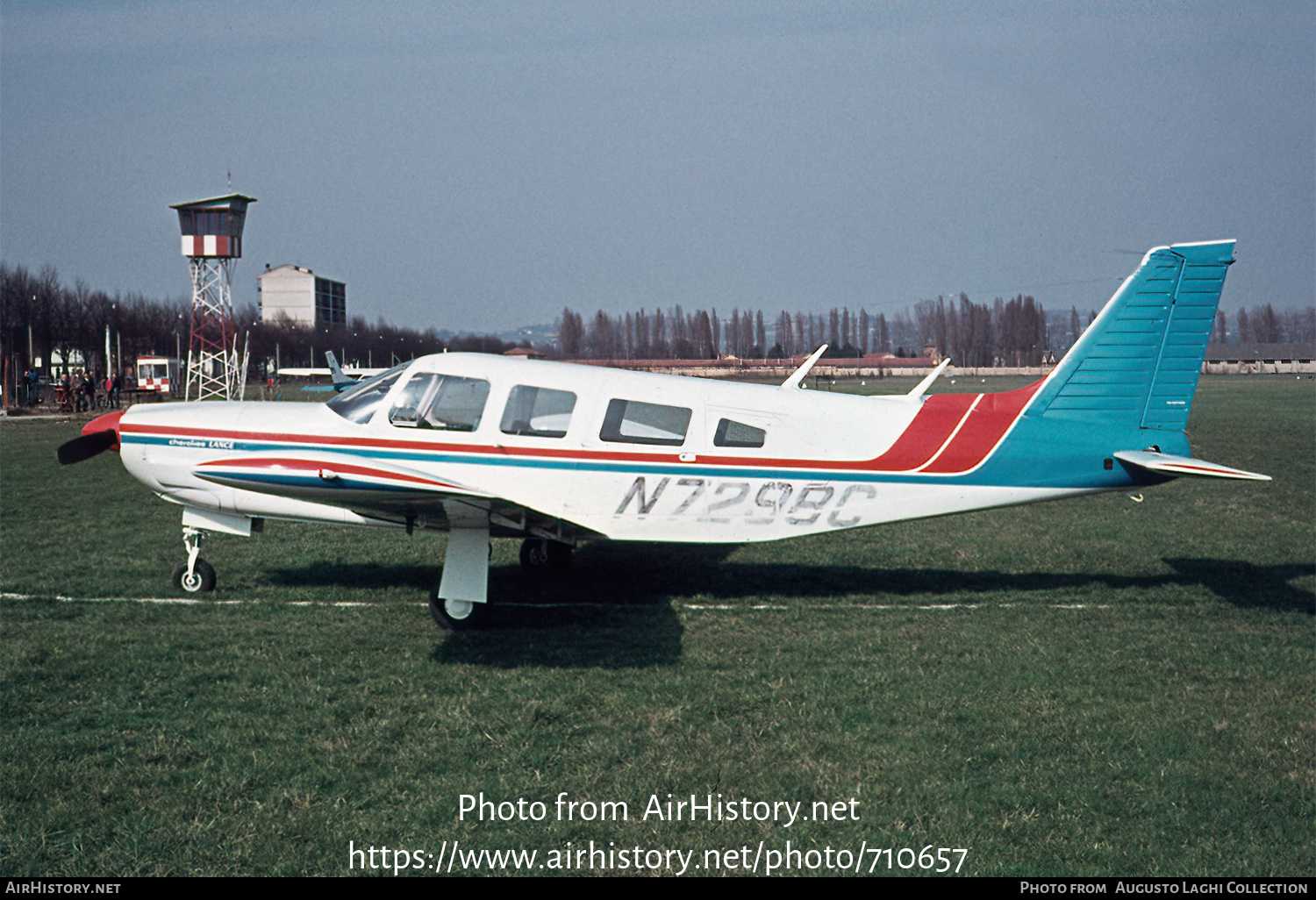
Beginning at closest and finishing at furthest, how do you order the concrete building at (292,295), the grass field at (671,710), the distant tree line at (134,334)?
1. the grass field at (671,710)
2. the distant tree line at (134,334)
3. the concrete building at (292,295)

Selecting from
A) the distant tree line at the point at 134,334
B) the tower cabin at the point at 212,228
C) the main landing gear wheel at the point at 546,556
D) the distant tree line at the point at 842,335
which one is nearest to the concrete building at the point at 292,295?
the distant tree line at the point at 134,334

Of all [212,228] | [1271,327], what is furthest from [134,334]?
[1271,327]

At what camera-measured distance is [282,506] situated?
327 inches

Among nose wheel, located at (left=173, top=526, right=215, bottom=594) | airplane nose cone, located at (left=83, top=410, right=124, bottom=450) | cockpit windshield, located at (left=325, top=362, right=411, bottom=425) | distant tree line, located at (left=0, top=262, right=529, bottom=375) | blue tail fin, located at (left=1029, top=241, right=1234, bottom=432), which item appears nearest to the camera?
cockpit windshield, located at (left=325, top=362, right=411, bottom=425)

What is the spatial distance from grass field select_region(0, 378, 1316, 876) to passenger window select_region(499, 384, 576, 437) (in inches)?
63.2

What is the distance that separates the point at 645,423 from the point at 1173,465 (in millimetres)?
4272

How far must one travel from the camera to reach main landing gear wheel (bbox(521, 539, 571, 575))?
987cm

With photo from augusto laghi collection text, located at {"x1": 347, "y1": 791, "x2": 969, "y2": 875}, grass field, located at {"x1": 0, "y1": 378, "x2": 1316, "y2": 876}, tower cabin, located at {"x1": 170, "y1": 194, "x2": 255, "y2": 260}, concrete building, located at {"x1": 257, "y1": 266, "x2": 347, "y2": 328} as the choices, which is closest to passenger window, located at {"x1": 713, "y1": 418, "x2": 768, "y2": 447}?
grass field, located at {"x1": 0, "y1": 378, "x2": 1316, "y2": 876}

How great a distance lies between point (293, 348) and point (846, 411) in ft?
298

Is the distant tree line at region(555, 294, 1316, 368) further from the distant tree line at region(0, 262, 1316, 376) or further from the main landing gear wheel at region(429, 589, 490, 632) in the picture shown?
the main landing gear wheel at region(429, 589, 490, 632)

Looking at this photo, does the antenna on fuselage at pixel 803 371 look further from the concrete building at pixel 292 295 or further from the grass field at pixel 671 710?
the concrete building at pixel 292 295

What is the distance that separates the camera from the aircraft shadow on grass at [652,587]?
289 inches

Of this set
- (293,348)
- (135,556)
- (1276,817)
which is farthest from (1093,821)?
(293,348)

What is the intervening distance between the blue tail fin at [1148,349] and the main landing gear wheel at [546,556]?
15.4ft
